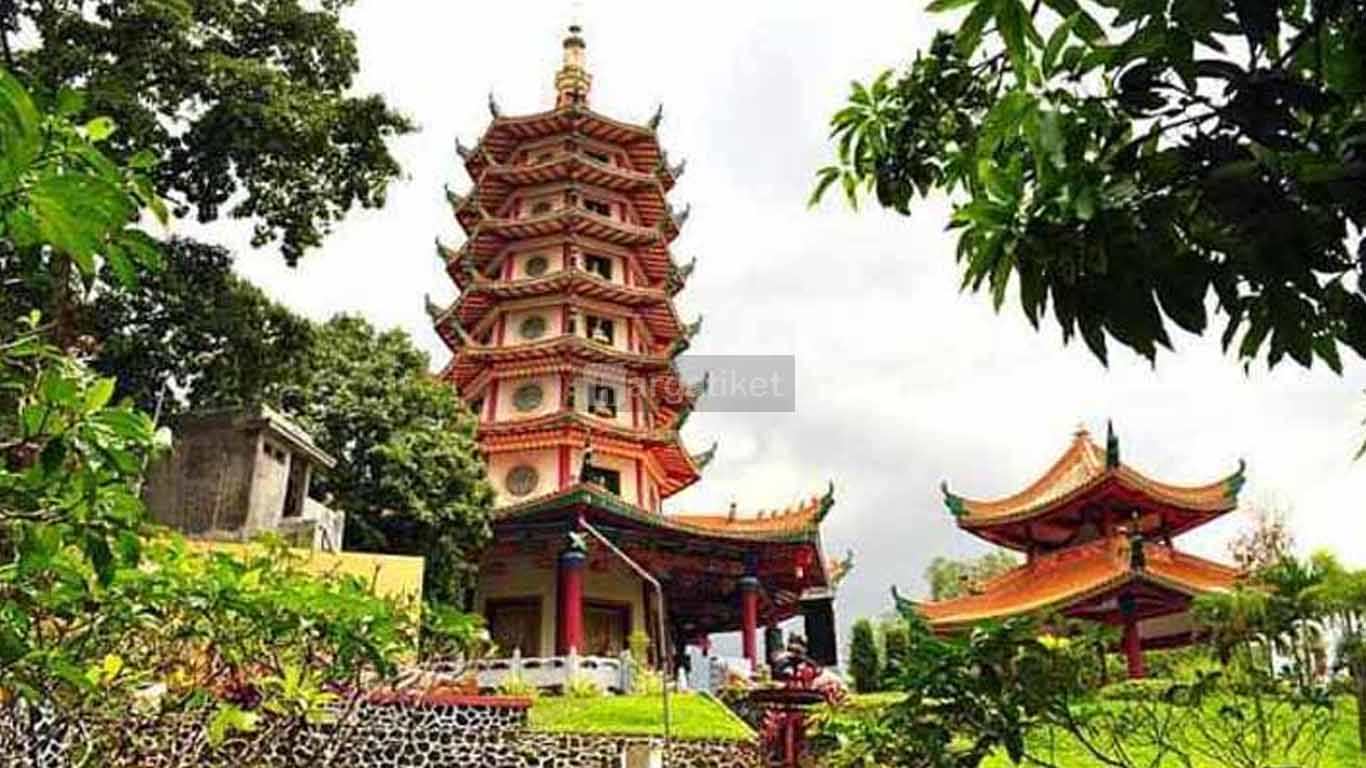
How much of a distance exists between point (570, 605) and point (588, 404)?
393 centimetres

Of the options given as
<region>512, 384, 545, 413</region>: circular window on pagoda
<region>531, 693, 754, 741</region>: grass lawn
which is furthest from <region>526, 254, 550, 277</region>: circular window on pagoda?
<region>531, 693, 754, 741</region>: grass lawn

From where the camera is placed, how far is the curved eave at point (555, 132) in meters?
22.4

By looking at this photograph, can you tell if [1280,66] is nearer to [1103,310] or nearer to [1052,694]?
[1103,310]

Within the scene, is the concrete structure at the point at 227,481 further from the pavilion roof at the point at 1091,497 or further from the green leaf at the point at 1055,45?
the green leaf at the point at 1055,45

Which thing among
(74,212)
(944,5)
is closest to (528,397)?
(74,212)

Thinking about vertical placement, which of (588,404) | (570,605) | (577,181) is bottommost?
(570,605)

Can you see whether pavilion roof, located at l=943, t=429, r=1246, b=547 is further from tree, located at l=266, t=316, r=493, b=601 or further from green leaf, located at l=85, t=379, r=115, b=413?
green leaf, located at l=85, t=379, r=115, b=413

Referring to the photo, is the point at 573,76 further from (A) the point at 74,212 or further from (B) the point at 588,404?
(A) the point at 74,212

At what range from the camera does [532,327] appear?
70.2 feet

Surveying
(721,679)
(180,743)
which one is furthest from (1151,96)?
(721,679)

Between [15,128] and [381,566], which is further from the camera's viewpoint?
[381,566]

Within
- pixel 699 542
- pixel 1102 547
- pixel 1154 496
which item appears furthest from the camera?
pixel 699 542

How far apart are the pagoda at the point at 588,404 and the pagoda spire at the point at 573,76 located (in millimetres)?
45

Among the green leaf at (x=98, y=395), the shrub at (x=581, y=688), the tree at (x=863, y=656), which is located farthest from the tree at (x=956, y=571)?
the green leaf at (x=98, y=395)
